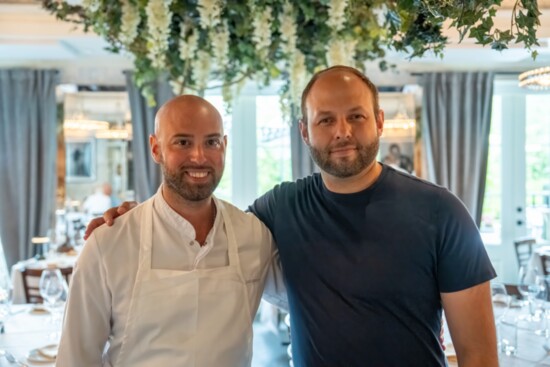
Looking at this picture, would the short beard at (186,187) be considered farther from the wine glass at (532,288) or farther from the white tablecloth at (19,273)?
the white tablecloth at (19,273)

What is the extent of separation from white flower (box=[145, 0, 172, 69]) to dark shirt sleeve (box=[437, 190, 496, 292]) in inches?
71.7

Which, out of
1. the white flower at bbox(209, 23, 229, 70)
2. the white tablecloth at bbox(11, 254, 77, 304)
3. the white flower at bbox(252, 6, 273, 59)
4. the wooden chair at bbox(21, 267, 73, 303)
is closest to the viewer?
the white flower at bbox(252, 6, 273, 59)

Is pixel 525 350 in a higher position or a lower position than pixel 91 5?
lower

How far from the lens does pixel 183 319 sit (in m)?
1.42

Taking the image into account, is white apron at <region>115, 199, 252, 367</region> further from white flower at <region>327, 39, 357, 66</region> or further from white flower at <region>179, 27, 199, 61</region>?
white flower at <region>327, 39, 357, 66</region>

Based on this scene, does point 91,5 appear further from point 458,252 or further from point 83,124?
point 83,124

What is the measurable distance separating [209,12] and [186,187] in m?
1.33

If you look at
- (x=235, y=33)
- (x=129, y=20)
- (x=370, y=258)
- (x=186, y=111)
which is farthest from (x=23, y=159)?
(x=370, y=258)

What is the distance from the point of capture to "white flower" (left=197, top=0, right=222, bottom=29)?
7.97ft

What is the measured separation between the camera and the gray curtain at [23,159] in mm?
5270

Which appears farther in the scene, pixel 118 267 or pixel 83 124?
pixel 83 124

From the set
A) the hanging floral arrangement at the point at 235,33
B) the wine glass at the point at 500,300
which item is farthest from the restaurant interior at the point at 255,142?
the wine glass at the point at 500,300

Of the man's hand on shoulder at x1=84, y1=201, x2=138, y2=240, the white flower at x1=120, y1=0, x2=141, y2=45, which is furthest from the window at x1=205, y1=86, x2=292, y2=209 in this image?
the man's hand on shoulder at x1=84, y1=201, x2=138, y2=240

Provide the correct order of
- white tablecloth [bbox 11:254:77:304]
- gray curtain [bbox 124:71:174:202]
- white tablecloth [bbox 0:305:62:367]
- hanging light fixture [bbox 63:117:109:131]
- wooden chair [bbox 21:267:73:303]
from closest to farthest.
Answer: white tablecloth [bbox 0:305:62:367] < wooden chair [bbox 21:267:73:303] < white tablecloth [bbox 11:254:77:304] < gray curtain [bbox 124:71:174:202] < hanging light fixture [bbox 63:117:109:131]
